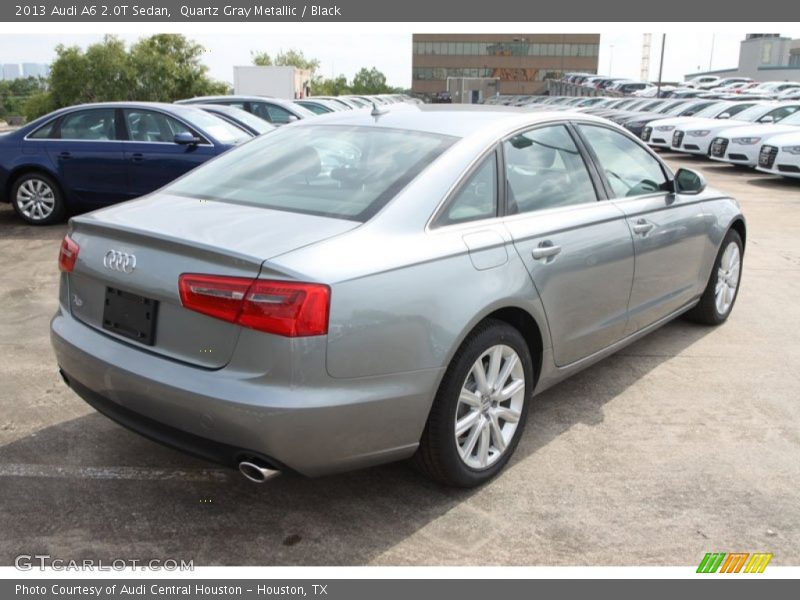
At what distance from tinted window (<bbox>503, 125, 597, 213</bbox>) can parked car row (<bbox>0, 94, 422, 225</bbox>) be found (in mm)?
5990

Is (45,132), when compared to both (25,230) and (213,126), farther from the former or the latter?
(213,126)

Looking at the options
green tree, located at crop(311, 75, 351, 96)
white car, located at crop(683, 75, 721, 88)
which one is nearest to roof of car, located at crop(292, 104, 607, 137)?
white car, located at crop(683, 75, 721, 88)

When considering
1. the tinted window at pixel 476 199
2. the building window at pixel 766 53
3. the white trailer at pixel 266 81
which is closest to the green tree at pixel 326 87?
the white trailer at pixel 266 81

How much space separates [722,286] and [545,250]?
8.99 ft

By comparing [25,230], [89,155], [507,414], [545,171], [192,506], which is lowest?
[192,506]

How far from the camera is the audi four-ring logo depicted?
296 centimetres

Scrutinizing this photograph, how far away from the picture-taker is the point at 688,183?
4914 mm

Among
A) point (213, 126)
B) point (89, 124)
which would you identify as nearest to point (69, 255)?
point (213, 126)

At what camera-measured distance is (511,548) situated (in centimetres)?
297

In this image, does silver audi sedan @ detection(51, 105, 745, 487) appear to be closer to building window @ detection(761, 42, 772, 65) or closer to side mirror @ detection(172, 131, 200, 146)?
side mirror @ detection(172, 131, 200, 146)

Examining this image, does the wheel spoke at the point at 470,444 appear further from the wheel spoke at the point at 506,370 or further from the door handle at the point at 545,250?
the door handle at the point at 545,250

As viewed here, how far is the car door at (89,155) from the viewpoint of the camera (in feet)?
30.4

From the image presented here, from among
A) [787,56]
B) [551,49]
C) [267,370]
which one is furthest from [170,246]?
[551,49]
